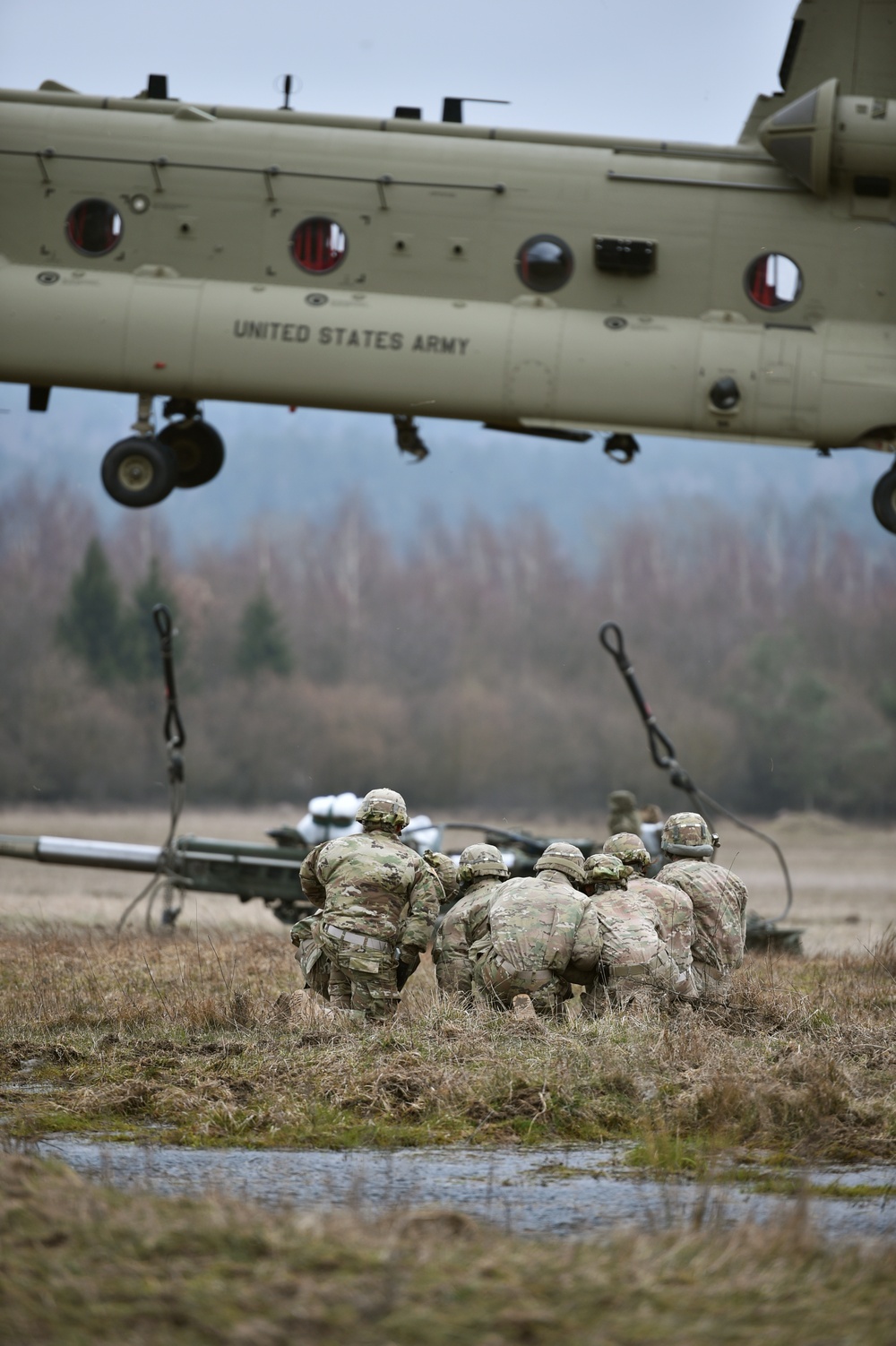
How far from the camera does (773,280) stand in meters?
13.3

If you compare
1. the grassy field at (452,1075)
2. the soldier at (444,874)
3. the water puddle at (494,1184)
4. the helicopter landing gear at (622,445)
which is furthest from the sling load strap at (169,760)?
the water puddle at (494,1184)

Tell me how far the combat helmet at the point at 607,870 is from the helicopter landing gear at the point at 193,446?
24.0 feet

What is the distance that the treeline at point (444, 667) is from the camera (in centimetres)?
4325

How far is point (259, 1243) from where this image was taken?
4172 mm

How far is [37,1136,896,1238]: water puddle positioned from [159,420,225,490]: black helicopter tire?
31.2 feet

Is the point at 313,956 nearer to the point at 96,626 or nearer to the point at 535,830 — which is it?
the point at 535,830

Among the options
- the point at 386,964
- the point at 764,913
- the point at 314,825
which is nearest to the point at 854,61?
the point at 314,825

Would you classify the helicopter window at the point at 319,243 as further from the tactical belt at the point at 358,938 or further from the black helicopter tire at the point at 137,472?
the tactical belt at the point at 358,938

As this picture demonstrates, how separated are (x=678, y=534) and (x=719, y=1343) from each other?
171 feet

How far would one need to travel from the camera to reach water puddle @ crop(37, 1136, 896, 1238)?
4910 mm

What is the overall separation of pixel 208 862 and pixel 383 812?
19.2 ft

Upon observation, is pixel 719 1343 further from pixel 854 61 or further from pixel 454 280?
pixel 854 61

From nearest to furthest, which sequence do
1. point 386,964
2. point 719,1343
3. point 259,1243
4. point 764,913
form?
point 719,1343 < point 259,1243 < point 386,964 < point 764,913

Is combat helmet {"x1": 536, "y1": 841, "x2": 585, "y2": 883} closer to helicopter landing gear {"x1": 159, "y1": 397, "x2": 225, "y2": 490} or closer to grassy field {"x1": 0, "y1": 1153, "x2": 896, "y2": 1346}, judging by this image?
grassy field {"x1": 0, "y1": 1153, "x2": 896, "y2": 1346}
